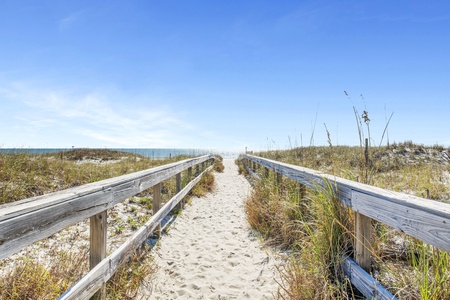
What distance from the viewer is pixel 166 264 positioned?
3721 millimetres

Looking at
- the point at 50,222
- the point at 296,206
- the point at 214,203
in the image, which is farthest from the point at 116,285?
the point at 214,203

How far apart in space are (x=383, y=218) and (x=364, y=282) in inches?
25.1

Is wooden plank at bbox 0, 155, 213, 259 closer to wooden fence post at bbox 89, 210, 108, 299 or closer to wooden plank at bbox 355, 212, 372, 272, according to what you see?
wooden fence post at bbox 89, 210, 108, 299

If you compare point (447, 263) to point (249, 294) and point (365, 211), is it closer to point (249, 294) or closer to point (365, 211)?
point (365, 211)

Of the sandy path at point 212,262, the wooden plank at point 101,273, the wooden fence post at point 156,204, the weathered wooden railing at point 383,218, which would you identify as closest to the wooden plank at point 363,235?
the weathered wooden railing at point 383,218

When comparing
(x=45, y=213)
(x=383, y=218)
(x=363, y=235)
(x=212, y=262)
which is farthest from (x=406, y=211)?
(x=212, y=262)

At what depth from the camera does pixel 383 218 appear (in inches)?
76.2

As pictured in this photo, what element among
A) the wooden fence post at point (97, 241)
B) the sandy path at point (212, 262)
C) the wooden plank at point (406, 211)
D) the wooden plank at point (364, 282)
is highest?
the wooden plank at point (406, 211)

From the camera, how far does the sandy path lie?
10.0ft

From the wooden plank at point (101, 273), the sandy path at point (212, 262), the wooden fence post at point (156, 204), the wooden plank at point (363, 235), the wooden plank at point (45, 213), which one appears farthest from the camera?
the wooden fence post at point (156, 204)

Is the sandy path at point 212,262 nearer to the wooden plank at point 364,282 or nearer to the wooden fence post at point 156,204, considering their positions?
the wooden fence post at point 156,204

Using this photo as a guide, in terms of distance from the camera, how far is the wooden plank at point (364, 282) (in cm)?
199

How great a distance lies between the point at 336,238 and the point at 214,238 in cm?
247

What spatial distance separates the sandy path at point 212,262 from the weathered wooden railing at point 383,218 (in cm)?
81
